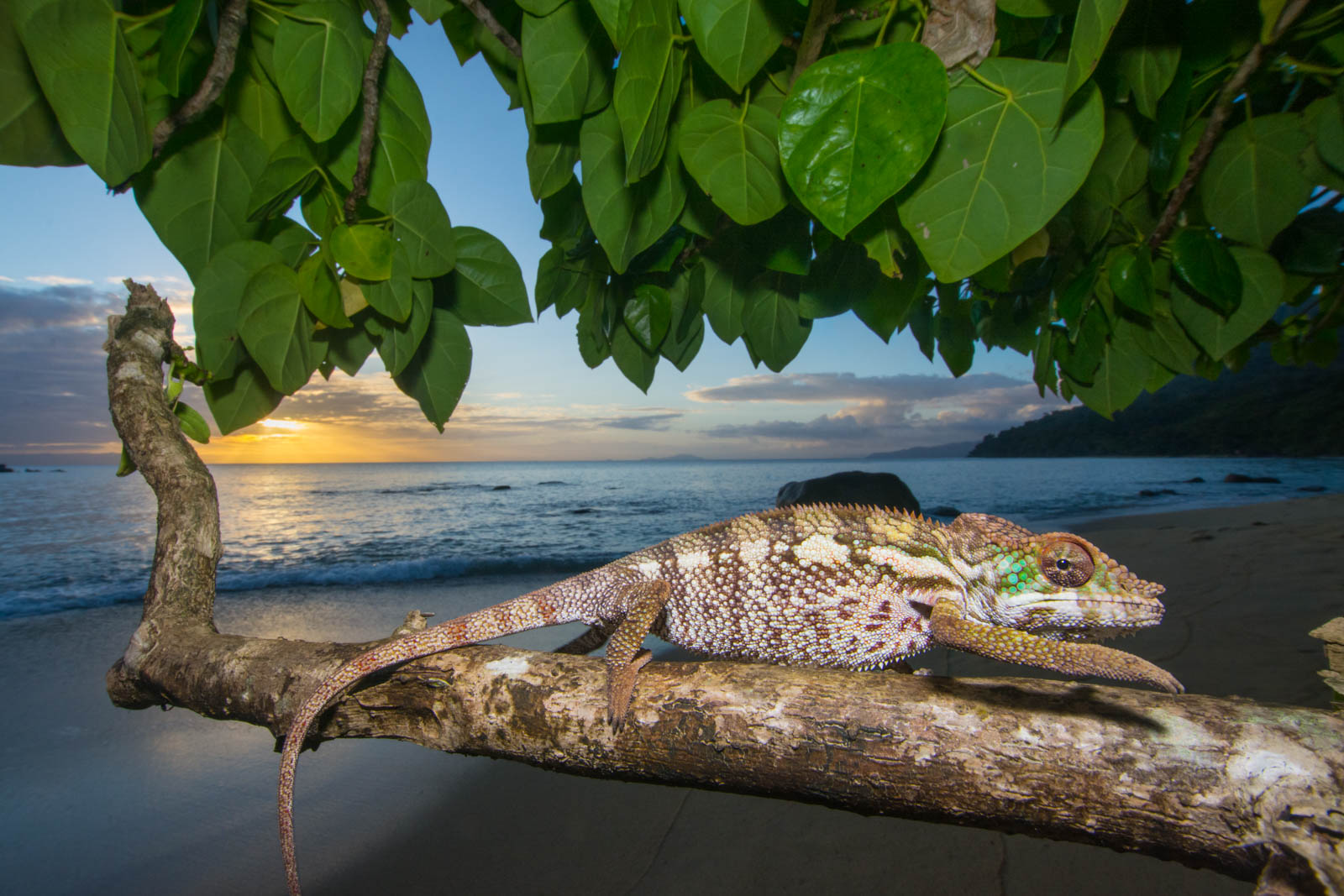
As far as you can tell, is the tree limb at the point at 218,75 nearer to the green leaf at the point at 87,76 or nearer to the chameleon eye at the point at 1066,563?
the green leaf at the point at 87,76

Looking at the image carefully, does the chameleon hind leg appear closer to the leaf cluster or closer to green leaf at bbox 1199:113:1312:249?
the leaf cluster

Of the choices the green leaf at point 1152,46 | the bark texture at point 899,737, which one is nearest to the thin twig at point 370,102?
the bark texture at point 899,737

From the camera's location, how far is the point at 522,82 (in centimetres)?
70

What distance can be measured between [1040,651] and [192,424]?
180 centimetres

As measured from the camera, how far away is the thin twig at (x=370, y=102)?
70cm

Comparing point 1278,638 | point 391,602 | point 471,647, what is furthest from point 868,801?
point 391,602

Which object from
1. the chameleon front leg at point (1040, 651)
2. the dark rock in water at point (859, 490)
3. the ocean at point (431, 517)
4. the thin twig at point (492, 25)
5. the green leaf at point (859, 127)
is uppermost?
the thin twig at point (492, 25)

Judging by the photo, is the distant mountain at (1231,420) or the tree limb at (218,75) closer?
the tree limb at (218,75)

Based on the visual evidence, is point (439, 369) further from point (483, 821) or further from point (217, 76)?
point (483, 821)

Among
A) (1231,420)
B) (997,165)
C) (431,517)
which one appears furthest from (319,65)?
(1231,420)

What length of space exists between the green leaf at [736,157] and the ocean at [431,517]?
24.5 ft

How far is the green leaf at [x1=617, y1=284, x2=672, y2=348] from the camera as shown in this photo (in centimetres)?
96

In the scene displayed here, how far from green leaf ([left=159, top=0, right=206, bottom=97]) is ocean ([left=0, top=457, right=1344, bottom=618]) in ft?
24.6

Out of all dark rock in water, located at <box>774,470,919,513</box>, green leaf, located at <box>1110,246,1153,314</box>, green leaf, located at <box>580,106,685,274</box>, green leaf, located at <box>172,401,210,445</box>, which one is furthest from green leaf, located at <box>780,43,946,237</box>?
dark rock in water, located at <box>774,470,919,513</box>
